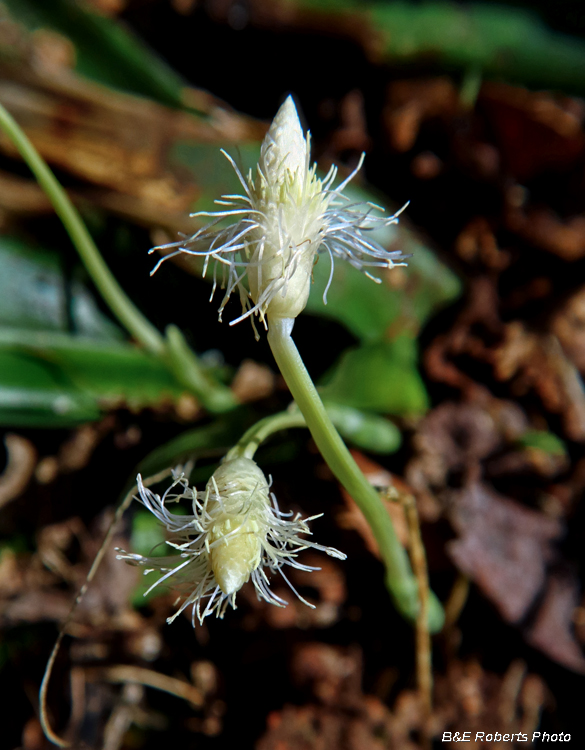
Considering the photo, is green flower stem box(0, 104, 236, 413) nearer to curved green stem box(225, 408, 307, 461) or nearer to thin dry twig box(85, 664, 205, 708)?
curved green stem box(225, 408, 307, 461)

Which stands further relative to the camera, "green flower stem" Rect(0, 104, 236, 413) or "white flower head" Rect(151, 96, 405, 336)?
"green flower stem" Rect(0, 104, 236, 413)

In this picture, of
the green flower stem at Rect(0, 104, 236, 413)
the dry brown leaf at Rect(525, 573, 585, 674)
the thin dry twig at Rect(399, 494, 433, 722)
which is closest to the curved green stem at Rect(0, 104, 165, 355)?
the green flower stem at Rect(0, 104, 236, 413)

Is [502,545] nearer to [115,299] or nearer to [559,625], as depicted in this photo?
[559,625]

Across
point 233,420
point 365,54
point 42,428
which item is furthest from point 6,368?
point 365,54

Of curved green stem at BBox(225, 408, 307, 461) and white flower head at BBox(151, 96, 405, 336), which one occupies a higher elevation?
white flower head at BBox(151, 96, 405, 336)

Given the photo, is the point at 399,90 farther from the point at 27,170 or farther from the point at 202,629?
the point at 202,629

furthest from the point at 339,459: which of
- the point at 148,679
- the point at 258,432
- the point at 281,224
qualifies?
the point at 148,679

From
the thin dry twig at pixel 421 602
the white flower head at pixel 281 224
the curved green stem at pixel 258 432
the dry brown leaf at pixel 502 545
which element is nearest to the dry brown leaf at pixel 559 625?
the dry brown leaf at pixel 502 545

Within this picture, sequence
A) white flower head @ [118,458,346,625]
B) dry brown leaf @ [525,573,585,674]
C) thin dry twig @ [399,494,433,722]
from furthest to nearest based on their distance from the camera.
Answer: dry brown leaf @ [525,573,585,674] → thin dry twig @ [399,494,433,722] → white flower head @ [118,458,346,625]
